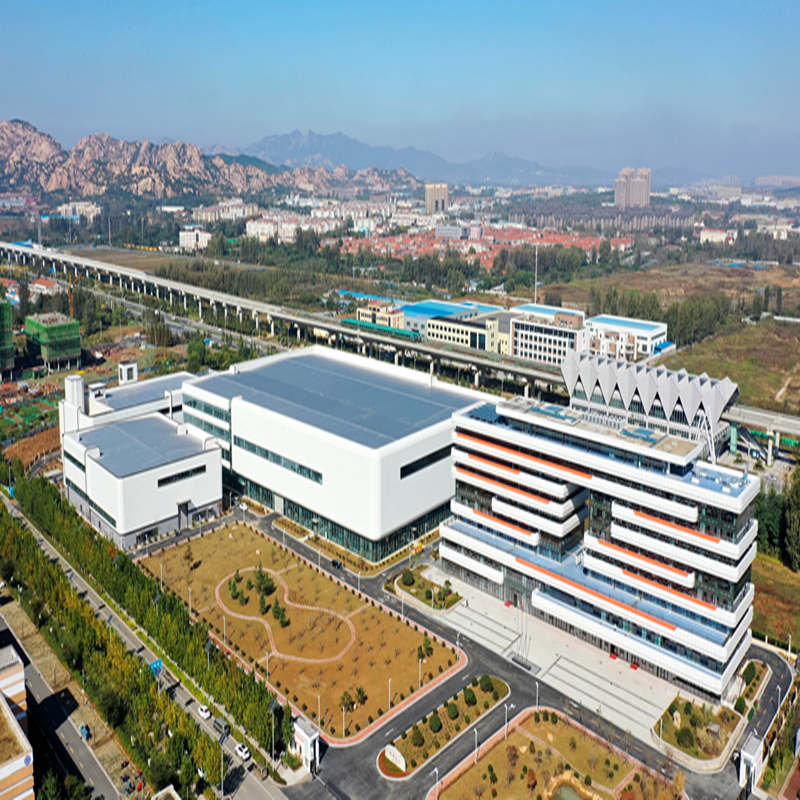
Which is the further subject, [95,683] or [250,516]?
[250,516]

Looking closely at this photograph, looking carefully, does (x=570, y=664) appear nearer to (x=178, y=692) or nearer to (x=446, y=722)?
(x=446, y=722)

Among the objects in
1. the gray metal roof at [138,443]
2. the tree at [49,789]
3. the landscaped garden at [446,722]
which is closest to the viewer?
the tree at [49,789]

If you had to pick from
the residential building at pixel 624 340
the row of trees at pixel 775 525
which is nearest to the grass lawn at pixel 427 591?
the row of trees at pixel 775 525

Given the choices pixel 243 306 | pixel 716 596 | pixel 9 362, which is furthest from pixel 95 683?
pixel 243 306

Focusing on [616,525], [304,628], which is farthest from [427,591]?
[616,525]

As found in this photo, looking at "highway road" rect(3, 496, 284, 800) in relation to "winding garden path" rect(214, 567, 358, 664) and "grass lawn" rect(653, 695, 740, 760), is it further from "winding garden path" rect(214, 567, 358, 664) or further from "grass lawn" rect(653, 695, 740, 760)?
"grass lawn" rect(653, 695, 740, 760)

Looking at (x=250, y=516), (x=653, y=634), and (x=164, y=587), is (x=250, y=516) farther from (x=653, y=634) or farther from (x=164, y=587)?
(x=653, y=634)

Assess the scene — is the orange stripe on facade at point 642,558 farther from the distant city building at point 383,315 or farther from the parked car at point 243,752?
the distant city building at point 383,315
